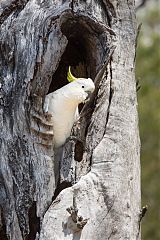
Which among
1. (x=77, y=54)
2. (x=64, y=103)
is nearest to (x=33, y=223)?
(x=64, y=103)

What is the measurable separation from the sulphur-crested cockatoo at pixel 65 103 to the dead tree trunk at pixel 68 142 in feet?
0.15

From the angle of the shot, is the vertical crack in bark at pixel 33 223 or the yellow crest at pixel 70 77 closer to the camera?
the vertical crack in bark at pixel 33 223

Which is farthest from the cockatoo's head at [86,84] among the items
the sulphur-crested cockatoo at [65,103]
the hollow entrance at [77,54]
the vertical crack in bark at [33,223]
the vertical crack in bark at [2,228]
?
the vertical crack in bark at [2,228]

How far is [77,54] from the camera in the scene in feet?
11.5

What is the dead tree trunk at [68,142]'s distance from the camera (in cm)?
306

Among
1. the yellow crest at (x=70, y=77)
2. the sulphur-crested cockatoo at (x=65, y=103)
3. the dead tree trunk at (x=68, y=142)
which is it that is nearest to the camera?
the dead tree trunk at (x=68, y=142)

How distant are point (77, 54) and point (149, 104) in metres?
7.20

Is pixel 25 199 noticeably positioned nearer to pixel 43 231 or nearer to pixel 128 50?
pixel 43 231

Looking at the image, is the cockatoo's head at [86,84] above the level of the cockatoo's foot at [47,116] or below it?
above

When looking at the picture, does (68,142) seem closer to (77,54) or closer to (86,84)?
(86,84)

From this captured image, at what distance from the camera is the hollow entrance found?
3.32m

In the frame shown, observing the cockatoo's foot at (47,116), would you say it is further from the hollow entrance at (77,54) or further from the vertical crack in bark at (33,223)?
the vertical crack in bark at (33,223)

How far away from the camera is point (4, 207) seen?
124 inches

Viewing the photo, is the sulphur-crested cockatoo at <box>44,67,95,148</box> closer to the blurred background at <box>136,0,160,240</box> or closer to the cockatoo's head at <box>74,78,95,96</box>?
the cockatoo's head at <box>74,78,95,96</box>
